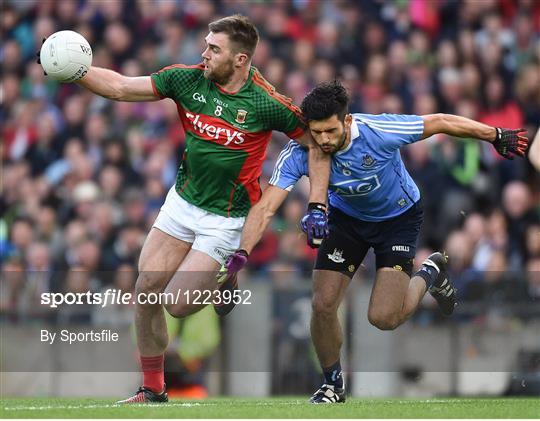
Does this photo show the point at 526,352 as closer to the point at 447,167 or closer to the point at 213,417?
the point at 447,167

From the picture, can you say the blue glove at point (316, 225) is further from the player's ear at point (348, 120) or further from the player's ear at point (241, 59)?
the player's ear at point (241, 59)

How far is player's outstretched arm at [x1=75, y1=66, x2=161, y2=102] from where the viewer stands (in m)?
10.1

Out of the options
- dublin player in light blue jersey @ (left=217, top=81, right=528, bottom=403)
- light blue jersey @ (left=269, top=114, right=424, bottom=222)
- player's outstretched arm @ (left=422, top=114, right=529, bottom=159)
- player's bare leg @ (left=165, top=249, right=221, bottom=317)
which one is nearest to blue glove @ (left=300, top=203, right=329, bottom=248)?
dublin player in light blue jersey @ (left=217, top=81, right=528, bottom=403)

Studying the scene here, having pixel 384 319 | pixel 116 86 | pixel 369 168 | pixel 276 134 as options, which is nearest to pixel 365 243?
pixel 384 319

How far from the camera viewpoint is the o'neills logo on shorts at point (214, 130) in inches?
404

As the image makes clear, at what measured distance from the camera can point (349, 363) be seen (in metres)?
13.2

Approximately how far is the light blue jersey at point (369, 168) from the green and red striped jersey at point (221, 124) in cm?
28

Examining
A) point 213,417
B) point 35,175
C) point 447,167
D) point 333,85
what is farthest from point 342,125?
point 35,175

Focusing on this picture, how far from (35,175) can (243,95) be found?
7.21 metres

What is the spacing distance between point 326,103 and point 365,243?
1.40 meters

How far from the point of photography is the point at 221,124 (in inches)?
404

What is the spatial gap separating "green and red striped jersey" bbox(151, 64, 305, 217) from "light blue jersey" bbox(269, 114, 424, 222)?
279 mm

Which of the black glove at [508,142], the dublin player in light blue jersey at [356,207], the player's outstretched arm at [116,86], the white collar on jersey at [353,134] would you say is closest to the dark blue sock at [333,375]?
the dublin player in light blue jersey at [356,207]

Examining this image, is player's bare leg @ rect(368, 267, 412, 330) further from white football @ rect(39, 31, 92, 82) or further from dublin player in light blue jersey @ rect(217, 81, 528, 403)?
white football @ rect(39, 31, 92, 82)
